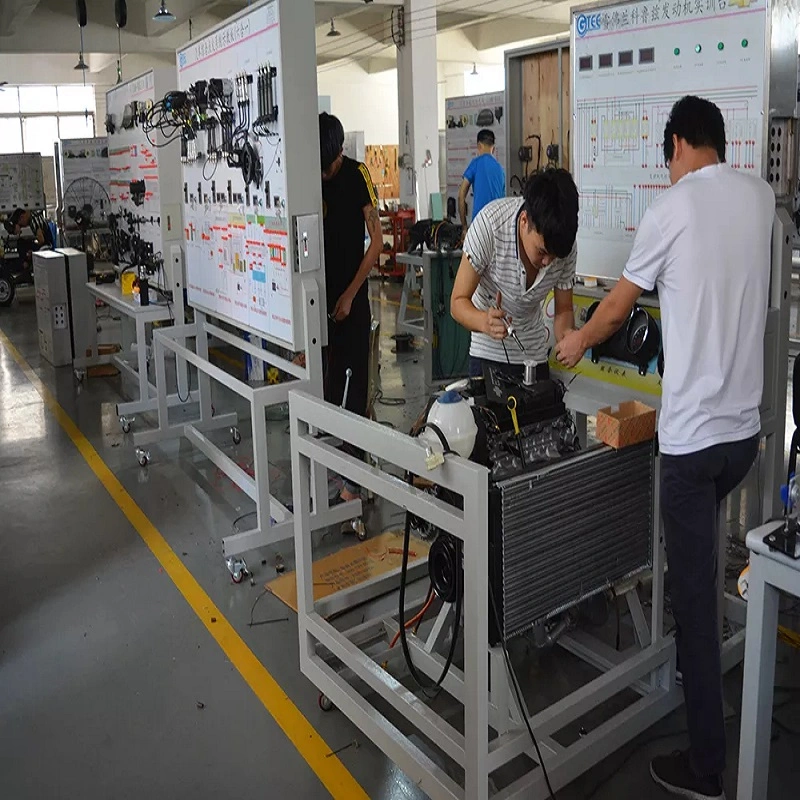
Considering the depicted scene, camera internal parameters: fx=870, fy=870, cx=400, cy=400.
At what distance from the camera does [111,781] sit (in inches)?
90.6

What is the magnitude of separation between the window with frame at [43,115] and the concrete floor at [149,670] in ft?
51.8

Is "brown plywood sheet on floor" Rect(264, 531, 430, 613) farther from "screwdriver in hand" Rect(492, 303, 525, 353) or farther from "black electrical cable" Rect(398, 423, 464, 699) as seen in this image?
"screwdriver in hand" Rect(492, 303, 525, 353)

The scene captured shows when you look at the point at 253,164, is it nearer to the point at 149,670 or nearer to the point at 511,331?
the point at 511,331

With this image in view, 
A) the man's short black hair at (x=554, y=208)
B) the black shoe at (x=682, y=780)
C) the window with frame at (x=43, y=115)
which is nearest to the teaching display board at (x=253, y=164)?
the man's short black hair at (x=554, y=208)

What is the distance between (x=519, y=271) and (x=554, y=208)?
42 cm

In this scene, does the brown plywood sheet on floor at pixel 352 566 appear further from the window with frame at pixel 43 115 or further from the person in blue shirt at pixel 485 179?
the window with frame at pixel 43 115

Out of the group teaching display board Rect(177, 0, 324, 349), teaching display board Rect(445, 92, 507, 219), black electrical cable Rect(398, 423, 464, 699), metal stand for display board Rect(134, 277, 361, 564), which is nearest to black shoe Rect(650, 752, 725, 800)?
black electrical cable Rect(398, 423, 464, 699)

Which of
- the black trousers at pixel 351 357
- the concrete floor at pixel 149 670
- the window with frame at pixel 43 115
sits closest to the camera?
the concrete floor at pixel 149 670

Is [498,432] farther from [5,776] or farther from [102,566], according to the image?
[102,566]

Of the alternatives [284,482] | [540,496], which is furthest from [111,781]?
[284,482]

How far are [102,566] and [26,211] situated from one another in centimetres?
824

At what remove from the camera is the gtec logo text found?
2877mm

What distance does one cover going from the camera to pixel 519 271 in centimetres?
254

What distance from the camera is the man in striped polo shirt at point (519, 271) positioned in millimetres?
2143
